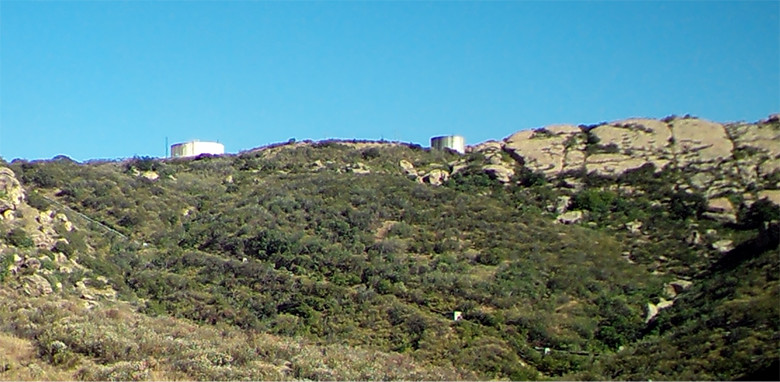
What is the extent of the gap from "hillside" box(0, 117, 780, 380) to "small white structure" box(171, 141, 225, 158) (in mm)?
2957

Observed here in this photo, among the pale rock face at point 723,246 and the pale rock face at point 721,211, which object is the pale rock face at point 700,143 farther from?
the pale rock face at point 723,246

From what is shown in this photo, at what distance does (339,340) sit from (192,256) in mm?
9007

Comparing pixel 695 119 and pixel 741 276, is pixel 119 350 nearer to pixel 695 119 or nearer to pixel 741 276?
pixel 741 276

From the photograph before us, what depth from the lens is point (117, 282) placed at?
28.3m

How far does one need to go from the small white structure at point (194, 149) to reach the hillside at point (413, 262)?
2.96m

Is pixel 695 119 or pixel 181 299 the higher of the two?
pixel 695 119

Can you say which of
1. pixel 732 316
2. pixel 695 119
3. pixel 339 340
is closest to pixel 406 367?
pixel 339 340

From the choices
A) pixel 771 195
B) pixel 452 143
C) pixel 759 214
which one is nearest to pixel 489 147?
pixel 452 143

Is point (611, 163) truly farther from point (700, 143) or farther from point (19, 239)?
point (19, 239)

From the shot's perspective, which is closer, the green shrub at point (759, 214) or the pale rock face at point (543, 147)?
the green shrub at point (759, 214)

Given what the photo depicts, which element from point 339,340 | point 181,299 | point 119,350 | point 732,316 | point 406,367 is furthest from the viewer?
point 181,299

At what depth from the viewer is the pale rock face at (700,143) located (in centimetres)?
3788

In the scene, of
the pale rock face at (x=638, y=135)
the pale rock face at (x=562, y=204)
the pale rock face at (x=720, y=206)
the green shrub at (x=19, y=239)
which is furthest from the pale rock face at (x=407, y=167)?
the green shrub at (x=19, y=239)

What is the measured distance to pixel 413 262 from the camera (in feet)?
98.0
